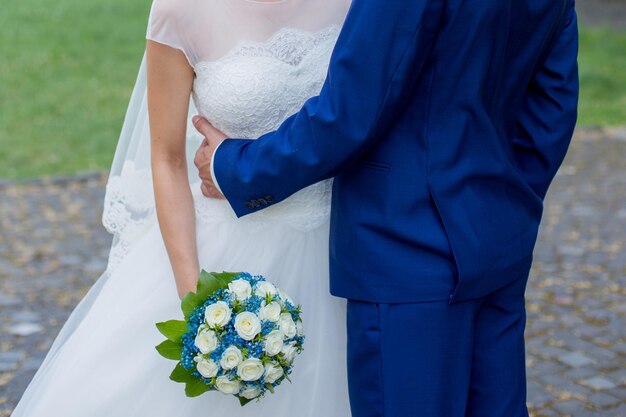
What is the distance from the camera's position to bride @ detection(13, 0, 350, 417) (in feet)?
8.69

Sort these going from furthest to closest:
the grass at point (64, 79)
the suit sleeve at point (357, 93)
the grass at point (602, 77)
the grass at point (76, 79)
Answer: the grass at point (602, 77) → the grass at point (76, 79) → the grass at point (64, 79) → the suit sleeve at point (357, 93)

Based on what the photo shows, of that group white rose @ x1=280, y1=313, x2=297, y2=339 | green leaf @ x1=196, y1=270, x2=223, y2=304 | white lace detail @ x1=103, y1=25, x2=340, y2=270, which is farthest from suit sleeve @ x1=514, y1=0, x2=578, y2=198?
green leaf @ x1=196, y1=270, x2=223, y2=304

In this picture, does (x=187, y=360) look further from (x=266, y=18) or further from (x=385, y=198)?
(x=266, y=18)

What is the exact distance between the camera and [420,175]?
2.25 metres

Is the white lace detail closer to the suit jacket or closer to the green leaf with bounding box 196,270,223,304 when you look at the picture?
the suit jacket

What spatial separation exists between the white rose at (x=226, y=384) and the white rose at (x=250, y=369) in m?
0.03

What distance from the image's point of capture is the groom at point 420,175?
2150 millimetres

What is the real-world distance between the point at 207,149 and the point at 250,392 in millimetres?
643

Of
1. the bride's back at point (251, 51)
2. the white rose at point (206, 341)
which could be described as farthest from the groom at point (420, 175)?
the white rose at point (206, 341)

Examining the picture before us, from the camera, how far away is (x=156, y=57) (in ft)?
8.65

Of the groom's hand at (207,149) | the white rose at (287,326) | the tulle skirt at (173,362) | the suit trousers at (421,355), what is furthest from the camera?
the tulle skirt at (173,362)

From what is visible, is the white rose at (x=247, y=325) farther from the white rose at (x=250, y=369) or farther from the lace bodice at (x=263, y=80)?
the lace bodice at (x=263, y=80)

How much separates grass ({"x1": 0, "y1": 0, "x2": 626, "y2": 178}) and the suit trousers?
6.71 metres

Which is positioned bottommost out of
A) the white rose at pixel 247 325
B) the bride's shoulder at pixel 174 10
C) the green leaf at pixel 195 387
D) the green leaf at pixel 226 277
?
the green leaf at pixel 195 387
